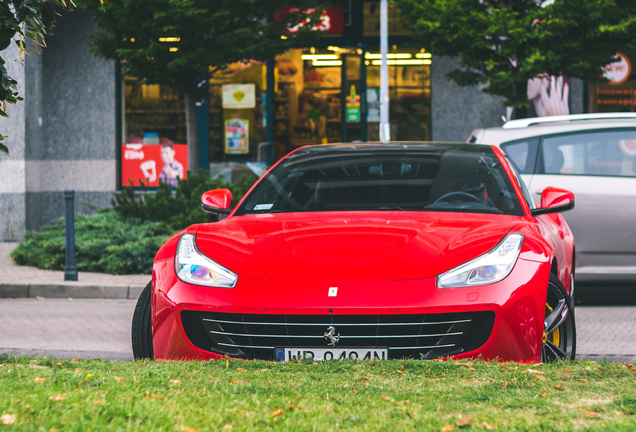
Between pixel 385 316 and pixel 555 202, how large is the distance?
6.13ft

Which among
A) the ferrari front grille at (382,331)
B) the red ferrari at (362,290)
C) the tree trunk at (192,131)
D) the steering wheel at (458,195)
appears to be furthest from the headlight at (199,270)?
the tree trunk at (192,131)

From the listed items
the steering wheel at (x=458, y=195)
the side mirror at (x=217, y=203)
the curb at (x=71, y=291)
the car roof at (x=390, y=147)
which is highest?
the car roof at (x=390, y=147)

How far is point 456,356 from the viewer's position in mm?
4418

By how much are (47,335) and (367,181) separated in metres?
3.21

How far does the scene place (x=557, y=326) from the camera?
16.3ft

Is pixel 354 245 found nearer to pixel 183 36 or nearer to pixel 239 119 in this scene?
pixel 183 36

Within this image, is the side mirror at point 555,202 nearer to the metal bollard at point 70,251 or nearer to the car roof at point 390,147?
the car roof at point 390,147

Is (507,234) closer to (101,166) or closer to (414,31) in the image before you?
(414,31)

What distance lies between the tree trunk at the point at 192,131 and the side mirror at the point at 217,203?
8962 millimetres

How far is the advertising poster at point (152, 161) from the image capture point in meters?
18.4

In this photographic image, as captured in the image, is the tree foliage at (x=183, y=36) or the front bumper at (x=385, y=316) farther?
the tree foliage at (x=183, y=36)

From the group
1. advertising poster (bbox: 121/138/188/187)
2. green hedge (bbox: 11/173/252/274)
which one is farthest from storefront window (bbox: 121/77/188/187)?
green hedge (bbox: 11/173/252/274)

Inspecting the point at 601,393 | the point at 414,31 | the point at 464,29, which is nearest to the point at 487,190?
the point at 601,393

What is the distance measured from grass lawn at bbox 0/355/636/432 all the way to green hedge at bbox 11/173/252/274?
7.04 meters
